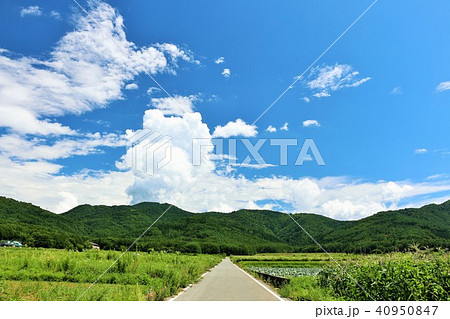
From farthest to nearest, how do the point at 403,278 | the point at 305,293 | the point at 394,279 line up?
the point at 305,293, the point at 394,279, the point at 403,278

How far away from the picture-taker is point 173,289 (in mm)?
15914

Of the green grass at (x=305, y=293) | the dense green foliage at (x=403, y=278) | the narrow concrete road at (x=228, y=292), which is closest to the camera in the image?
the dense green foliage at (x=403, y=278)

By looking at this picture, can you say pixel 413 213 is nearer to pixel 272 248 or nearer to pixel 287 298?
pixel 272 248

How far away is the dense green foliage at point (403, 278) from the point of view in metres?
10.8

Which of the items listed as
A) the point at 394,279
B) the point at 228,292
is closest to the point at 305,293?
the point at 394,279

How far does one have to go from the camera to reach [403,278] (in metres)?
11.1

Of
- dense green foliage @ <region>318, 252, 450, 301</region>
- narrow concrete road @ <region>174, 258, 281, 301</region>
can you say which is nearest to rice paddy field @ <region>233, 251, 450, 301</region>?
dense green foliage @ <region>318, 252, 450, 301</region>

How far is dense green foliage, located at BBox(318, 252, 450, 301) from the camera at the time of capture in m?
10.8

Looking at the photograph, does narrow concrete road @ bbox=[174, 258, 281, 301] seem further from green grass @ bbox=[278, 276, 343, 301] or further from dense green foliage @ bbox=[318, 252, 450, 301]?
dense green foliage @ bbox=[318, 252, 450, 301]

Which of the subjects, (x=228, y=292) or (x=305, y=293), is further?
(x=228, y=292)

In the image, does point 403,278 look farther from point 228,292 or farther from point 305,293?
point 228,292

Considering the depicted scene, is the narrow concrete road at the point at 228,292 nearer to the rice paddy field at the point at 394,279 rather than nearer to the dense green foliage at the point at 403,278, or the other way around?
the rice paddy field at the point at 394,279

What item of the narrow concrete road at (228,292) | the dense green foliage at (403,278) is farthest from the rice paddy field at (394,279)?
the narrow concrete road at (228,292)
